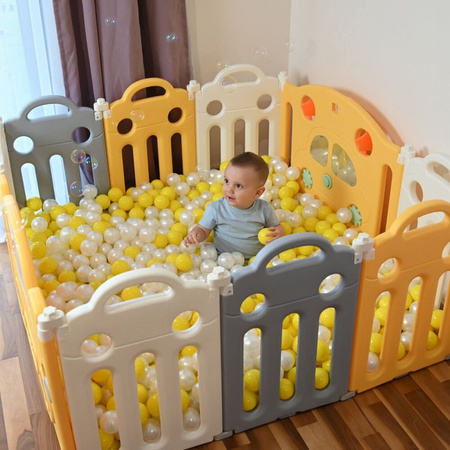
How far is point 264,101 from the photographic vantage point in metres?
2.52

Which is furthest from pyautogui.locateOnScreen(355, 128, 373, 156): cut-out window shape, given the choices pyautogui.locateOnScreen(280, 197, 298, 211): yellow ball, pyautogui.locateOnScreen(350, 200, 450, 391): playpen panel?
pyautogui.locateOnScreen(350, 200, 450, 391): playpen panel

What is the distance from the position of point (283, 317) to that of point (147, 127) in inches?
41.2

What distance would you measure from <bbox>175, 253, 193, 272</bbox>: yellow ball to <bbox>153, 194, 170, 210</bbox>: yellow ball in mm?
359

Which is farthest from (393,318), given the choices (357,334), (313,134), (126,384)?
(313,134)

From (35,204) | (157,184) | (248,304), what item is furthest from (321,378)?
(35,204)

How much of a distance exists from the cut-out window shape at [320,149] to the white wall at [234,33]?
0.39 meters

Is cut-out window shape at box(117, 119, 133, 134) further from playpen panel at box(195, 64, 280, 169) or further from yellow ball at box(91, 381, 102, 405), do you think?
yellow ball at box(91, 381, 102, 405)

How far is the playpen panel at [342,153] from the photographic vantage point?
6.47 ft

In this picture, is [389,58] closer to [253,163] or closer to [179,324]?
[253,163]

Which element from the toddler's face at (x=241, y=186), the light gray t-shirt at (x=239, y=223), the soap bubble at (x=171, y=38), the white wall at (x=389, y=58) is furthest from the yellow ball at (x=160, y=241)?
the white wall at (x=389, y=58)

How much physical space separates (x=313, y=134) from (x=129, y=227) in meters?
0.71

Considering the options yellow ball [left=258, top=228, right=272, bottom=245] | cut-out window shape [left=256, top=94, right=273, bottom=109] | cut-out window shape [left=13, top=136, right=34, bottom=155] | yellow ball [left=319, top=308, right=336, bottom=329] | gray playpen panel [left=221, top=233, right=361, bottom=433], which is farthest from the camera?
cut-out window shape [left=256, top=94, right=273, bottom=109]

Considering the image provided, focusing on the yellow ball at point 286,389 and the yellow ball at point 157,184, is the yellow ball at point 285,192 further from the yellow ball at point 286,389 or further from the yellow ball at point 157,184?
the yellow ball at point 286,389

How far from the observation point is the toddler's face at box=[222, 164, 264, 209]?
193 cm
